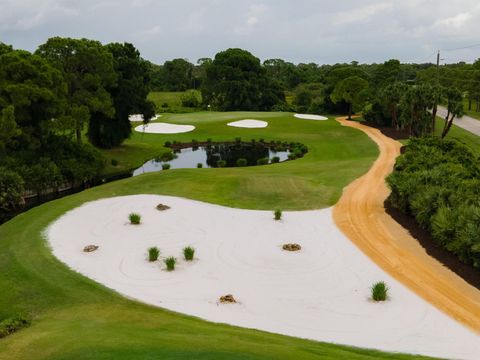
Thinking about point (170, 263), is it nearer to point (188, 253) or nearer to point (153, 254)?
point (188, 253)

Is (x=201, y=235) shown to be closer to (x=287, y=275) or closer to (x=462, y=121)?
(x=287, y=275)

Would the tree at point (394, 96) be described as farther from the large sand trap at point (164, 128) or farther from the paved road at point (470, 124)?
the large sand trap at point (164, 128)

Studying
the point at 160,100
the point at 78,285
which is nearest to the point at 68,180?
the point at 78,285

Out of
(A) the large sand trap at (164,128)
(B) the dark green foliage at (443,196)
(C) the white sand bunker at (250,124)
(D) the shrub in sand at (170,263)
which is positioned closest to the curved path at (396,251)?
(B) the dark green foliage at (443,196)

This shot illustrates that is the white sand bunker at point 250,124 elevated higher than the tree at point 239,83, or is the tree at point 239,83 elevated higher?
the tree at point 239,83

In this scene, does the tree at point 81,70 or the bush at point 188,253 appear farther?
the tree at point 81,70

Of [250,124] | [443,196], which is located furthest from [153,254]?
[250,124]

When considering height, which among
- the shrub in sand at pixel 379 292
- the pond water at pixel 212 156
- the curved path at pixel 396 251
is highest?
the shrub in sand at pixel 379 292
